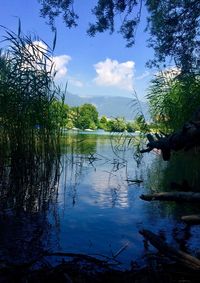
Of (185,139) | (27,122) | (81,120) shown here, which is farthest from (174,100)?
(185,139)

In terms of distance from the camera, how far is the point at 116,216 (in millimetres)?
5641

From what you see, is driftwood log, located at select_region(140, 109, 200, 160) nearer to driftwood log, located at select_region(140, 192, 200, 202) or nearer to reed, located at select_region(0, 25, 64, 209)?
driftwood log, located at select_region(140, 192, 200, 202)

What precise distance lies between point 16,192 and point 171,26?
28.9 feet

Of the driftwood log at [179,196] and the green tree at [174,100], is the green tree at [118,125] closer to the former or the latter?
the green tree at [174,100]

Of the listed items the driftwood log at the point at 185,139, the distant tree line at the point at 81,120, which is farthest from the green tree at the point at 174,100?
the driftwood log at the point at 185,139

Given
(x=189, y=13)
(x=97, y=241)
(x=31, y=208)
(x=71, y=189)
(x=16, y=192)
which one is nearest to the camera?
(x=97, y=241)

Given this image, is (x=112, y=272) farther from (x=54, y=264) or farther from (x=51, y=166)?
(x=51, y=166)

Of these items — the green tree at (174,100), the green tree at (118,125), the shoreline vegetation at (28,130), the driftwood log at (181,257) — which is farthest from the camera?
the green tree at (118,125)

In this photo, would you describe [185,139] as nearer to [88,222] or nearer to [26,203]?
[88,222]

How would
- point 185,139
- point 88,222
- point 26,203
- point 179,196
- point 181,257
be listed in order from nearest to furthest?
1. point 181,257
2. point 179,196
3. point 185,139
4. point 88,222
5. point 26,203

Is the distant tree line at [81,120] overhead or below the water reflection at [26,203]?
overhead

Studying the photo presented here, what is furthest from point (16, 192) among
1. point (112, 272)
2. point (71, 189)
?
point (112, 272)

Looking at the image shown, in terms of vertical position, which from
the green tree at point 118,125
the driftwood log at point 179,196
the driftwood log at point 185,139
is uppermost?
the green tree at point 118,125

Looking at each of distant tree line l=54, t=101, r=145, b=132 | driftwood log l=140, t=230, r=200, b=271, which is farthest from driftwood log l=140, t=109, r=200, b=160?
distant tree line l=54, t=101, r=145, b=132
